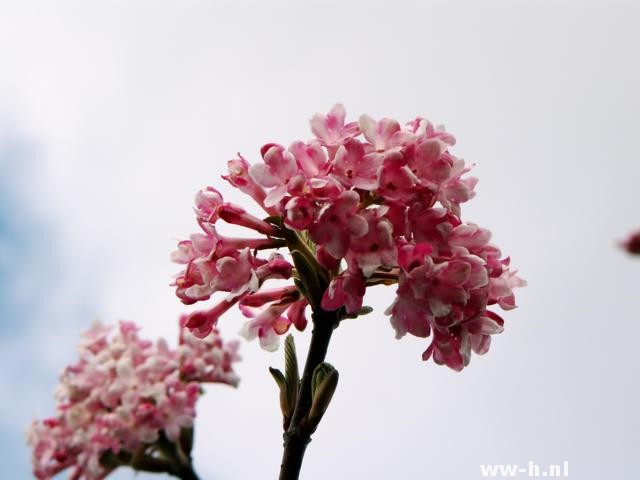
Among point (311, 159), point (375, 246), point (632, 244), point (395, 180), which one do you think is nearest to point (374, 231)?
point (375, 246)

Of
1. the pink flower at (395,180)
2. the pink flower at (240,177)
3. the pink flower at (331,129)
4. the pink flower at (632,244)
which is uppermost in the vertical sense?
the pink flower at (331,129)

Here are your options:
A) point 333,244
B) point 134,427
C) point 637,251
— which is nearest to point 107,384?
point 134,427

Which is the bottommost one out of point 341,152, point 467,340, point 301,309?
point 467,340

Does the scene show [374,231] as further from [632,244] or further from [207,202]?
[632,244]

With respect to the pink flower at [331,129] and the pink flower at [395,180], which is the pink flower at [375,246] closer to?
the pink flower at [395,180]

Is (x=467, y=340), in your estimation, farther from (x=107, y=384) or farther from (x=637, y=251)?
(x=107, y=384)

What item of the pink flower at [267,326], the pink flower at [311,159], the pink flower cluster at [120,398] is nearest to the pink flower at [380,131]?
the pink flower at [311,159]
